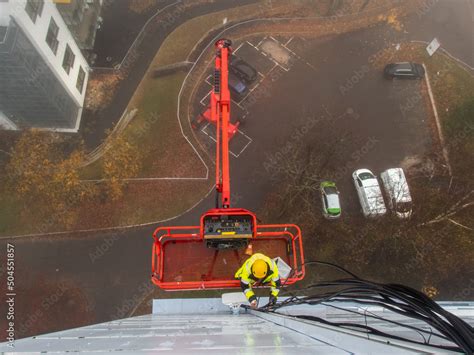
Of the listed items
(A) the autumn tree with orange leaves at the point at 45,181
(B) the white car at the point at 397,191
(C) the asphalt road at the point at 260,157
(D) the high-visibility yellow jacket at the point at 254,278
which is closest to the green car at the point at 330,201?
(B) the white car at the point at 397,191

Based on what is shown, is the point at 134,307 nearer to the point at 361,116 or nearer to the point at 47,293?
the point at 47,293

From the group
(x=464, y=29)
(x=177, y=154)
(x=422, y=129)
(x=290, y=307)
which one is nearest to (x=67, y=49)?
(x=177, y=154)

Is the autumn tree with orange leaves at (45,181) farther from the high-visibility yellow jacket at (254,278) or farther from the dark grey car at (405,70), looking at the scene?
the dark grey car at (405,70)

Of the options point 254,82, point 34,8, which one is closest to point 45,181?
point 34,8

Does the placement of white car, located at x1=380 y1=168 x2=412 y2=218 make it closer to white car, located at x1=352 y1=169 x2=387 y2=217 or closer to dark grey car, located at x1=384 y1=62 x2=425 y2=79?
white car, located at x1=352 y1=169 x2=387 y2=217

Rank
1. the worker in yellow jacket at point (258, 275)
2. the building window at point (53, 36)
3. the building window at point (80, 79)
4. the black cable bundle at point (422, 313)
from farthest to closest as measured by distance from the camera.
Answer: the building window at point (80, 79) → the building window at point (53, 36) → the worker in yellow jacket at point (258, 275) → the black cable bundle at point (422, 313)

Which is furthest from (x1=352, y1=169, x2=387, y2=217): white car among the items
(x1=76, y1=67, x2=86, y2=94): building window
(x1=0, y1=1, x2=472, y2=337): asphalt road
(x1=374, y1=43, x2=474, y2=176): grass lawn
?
(x1=76, y1=67, x2=86, y2=94): building window
